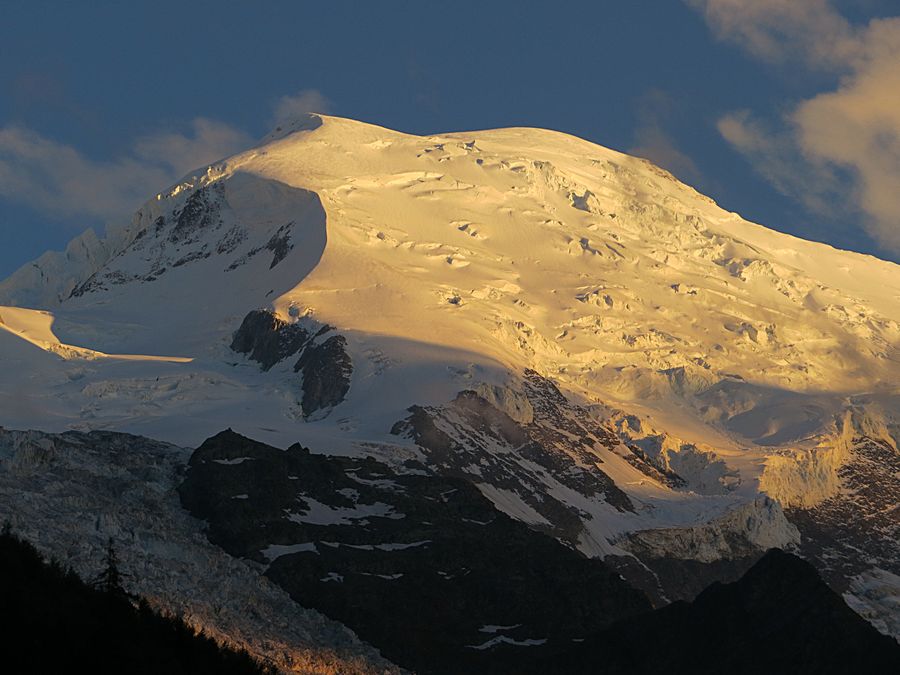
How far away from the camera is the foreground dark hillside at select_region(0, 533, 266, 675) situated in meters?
121

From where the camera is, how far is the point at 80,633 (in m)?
127

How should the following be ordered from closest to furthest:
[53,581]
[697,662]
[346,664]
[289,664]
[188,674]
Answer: [188,674] → [53,581] → [289,664] → [346,664] → [697,662]

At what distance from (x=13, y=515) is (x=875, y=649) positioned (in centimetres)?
7496

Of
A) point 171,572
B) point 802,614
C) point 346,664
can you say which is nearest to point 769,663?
point 802,614

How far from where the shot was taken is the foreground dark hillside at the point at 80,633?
398 ft

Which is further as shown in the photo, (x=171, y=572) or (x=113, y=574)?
(x=171, y=572)

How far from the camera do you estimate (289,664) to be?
174 m

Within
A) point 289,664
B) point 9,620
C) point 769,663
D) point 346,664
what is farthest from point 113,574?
point 769,663

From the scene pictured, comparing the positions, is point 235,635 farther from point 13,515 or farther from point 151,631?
point 151,631

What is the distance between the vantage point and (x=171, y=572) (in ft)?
644

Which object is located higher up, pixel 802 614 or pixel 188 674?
pixel 802 614

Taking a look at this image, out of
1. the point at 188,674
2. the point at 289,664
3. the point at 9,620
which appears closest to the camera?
the point at 9,620

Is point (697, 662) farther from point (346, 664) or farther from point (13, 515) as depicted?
point (13, 515)

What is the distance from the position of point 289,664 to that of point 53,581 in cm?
3686
